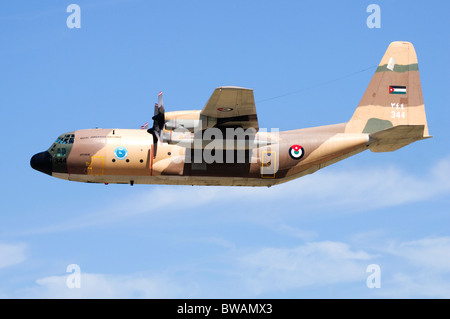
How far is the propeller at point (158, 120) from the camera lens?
30.6 metres

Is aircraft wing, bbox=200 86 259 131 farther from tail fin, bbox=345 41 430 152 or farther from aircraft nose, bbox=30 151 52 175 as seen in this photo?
aircraft nose, bbox=30 151 52 175

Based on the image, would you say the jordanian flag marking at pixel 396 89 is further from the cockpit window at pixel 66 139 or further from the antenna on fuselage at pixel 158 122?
the cockpit window at pixel 66 139

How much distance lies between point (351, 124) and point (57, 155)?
13.0 metres

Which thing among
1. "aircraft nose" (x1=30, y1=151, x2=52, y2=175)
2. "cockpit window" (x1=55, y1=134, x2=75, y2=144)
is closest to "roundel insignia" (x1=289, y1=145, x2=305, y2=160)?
"cockpit window" (x1=55, y1=134, x2=75, y2=144)

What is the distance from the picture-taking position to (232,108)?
95.7 feet

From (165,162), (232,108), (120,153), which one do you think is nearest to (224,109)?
(232,108)

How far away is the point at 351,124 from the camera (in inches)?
1332

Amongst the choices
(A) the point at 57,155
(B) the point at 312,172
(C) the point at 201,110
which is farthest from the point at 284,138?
(A) the point at 57,155

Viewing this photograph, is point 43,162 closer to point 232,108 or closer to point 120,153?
point 120,153

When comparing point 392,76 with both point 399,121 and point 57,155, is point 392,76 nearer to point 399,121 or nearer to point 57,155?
point 399,121

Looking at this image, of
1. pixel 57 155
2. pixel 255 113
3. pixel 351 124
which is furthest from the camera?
pixel 351 124

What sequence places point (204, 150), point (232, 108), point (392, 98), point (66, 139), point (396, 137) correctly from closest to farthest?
point (232, 108) → point (204, 150) → point (66, 139) → point (396, 137) → point (392, 98)

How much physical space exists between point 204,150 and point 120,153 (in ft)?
11.5

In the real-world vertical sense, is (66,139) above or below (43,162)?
above
